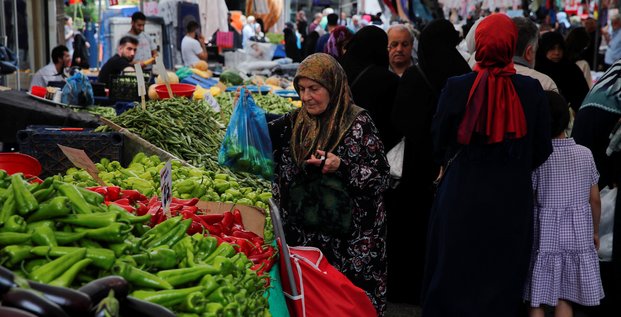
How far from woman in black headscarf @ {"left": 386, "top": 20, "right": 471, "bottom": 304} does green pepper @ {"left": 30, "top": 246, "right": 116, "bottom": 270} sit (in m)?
3.68

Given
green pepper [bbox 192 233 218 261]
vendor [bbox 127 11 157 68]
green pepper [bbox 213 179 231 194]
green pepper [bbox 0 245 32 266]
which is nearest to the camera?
green pepper [bbox 0 245 32 266]

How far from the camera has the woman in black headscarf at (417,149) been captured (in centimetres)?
617

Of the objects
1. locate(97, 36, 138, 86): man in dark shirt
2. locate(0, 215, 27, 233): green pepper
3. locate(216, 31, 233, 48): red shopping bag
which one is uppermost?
locate(216, 31, 233, 48): red shopping bag

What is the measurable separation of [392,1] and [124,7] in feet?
21.2

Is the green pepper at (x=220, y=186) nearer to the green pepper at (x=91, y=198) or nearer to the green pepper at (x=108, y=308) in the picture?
the green pepper at (x=91, y=198)

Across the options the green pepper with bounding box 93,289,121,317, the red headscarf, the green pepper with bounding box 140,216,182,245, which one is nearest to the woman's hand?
the red headscarf

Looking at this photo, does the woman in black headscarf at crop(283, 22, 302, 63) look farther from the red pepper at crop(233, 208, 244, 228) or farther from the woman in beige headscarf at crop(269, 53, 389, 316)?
the red pepper at crop(233, 208, 244, 228)

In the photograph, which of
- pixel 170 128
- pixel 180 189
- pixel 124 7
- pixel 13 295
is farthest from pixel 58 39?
pixel 13 295

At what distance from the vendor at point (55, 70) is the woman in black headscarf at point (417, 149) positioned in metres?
6.71

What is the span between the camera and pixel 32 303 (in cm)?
198

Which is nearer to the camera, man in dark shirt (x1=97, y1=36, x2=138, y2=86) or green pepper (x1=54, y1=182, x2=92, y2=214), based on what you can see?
green pepper (x1=54, y1=182, x2=92, y2=214)

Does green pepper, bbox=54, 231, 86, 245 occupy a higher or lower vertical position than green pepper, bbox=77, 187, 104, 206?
lower

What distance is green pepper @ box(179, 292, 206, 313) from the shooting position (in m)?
2.86

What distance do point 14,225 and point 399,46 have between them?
15.5ft
